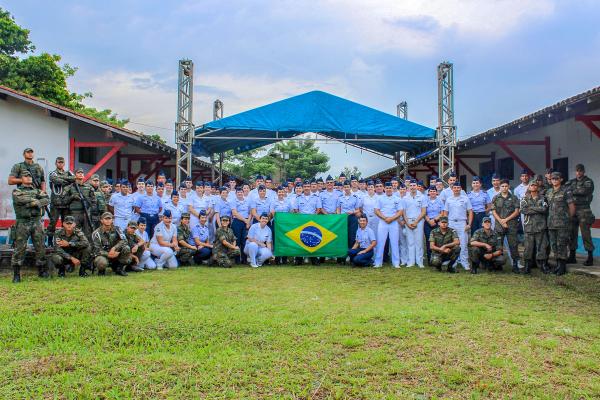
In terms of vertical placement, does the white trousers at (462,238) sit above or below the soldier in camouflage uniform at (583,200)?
below

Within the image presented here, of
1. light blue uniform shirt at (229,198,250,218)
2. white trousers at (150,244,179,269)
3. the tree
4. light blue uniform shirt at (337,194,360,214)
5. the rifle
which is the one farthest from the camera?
the tree

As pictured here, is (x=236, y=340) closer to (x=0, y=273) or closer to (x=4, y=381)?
(x=4, y=381)

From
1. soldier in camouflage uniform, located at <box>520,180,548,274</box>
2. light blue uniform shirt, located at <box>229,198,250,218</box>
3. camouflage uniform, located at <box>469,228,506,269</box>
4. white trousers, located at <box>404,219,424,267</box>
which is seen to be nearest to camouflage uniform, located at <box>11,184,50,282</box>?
light blue uniform shirt, located at <box>229,198,250,218</box>

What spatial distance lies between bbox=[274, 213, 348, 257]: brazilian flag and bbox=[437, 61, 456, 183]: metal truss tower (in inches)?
158

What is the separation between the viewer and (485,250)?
766 centimetres

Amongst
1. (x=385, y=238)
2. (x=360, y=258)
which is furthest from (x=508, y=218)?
(x=360, y=258)

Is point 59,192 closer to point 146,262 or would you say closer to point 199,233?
point 146,262

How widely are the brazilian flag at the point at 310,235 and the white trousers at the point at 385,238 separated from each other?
635 mm

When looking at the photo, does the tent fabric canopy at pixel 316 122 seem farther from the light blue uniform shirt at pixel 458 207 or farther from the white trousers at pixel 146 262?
the white trousers at pixel 146 262

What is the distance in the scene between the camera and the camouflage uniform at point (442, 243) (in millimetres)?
7703

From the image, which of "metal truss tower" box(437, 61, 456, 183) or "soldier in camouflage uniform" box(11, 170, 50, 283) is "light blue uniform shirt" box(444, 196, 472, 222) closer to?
"metal truss tower" box(437, 61, 456, 183)

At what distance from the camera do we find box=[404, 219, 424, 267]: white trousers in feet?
27.9

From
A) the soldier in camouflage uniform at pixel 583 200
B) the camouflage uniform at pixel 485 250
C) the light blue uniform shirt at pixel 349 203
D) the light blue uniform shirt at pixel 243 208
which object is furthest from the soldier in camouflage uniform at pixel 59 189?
the soldier in camouflage uniform at pixel 583 200

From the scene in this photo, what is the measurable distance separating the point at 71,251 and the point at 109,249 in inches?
21.4
